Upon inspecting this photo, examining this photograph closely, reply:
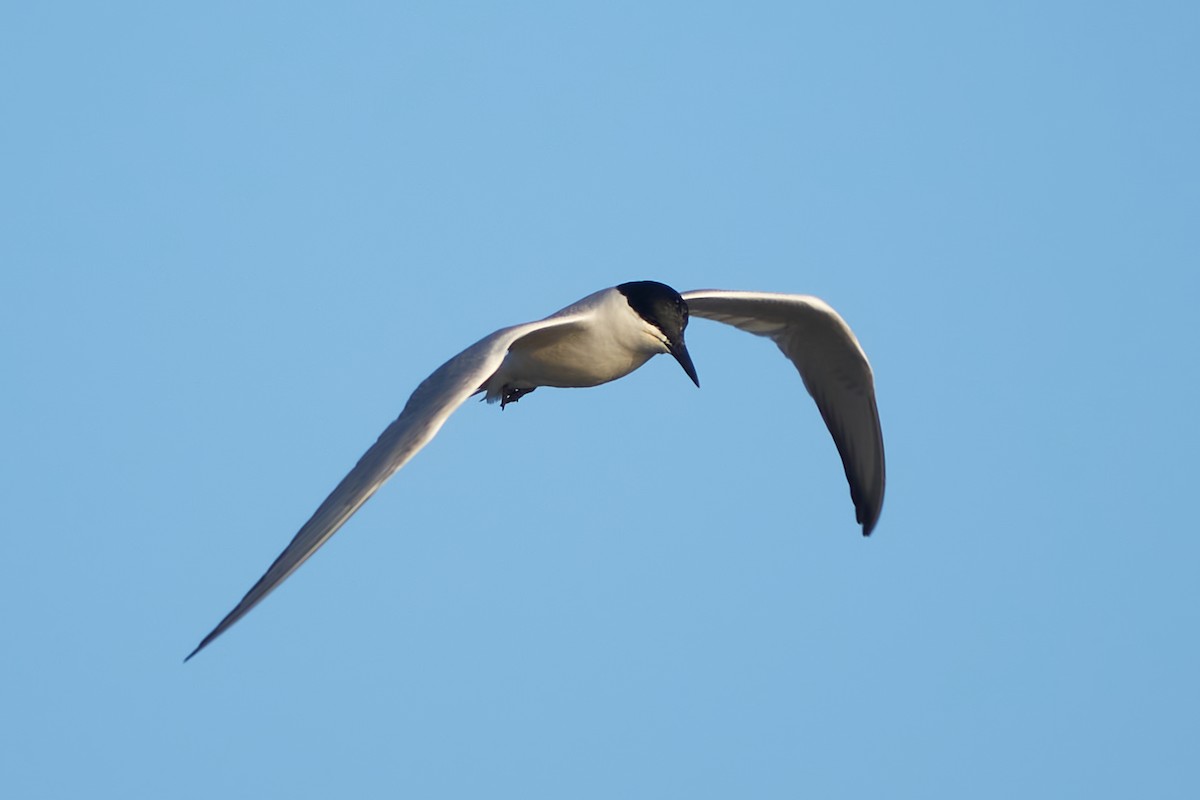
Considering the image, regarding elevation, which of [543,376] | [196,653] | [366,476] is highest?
[543,376]

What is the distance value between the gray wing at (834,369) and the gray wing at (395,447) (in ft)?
9.57

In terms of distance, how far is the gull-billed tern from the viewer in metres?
9.80

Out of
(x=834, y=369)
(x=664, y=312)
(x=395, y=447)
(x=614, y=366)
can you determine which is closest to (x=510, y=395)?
(x=614, y=366)

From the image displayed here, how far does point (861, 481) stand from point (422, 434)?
6.06m

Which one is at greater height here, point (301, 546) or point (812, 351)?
point (812, 351)

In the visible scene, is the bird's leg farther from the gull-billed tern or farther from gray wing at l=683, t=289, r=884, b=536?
gray wing at l=683, t=289, r=884, b=536

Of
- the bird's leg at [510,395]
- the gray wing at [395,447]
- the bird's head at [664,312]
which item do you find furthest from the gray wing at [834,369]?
the gray wing at [395,447]

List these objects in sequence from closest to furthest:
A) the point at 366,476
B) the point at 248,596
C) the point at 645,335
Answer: the point at 248,596
the point at 366,476
the point at 645,335

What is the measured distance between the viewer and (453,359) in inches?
464

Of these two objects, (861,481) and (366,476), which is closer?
(366,476)

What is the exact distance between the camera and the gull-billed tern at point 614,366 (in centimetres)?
980

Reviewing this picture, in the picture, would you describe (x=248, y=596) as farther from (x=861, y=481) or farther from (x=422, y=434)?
(x=861, y=481)

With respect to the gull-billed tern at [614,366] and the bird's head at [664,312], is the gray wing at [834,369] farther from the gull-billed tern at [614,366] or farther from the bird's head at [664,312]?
the bird's head at [664,312]

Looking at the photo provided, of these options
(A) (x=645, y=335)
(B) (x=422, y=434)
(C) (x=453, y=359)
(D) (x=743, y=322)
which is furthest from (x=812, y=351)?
(B) (x=422, y=434)
